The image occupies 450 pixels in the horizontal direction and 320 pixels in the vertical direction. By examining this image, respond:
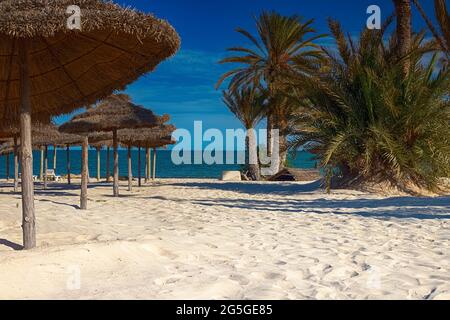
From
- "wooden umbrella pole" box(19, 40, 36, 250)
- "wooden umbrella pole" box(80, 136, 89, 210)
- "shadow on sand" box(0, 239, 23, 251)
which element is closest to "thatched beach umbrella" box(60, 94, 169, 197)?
"wooden umbrella pole" box(80, 136, 89, 210)

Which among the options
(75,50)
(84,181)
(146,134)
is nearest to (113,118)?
(84,181)

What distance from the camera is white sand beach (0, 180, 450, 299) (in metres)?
3.21

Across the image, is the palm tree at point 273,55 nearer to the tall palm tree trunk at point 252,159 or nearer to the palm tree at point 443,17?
the tall palm tree trunk at point 252,159

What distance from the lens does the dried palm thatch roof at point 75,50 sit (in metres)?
3.91

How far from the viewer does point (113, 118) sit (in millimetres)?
11789

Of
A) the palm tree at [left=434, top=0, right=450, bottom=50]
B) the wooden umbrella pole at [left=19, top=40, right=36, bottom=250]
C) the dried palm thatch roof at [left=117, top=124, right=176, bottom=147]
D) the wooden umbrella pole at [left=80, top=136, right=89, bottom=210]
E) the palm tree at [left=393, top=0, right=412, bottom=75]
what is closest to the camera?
the wooden umbrella pole at [left=19, top=40, right=36, bottom=250]

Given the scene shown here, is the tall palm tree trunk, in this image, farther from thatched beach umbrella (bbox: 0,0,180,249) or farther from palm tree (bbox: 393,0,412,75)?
thatched beach umbrella (bbox: 0,0,180,249)

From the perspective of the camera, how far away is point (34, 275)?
10.9 feet

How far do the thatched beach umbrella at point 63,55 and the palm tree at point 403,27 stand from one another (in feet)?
29.9

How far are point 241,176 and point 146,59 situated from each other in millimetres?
18158

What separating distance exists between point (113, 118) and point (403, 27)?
8.32 meters

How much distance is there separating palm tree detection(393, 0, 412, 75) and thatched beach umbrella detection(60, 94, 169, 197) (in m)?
A: 7.00
